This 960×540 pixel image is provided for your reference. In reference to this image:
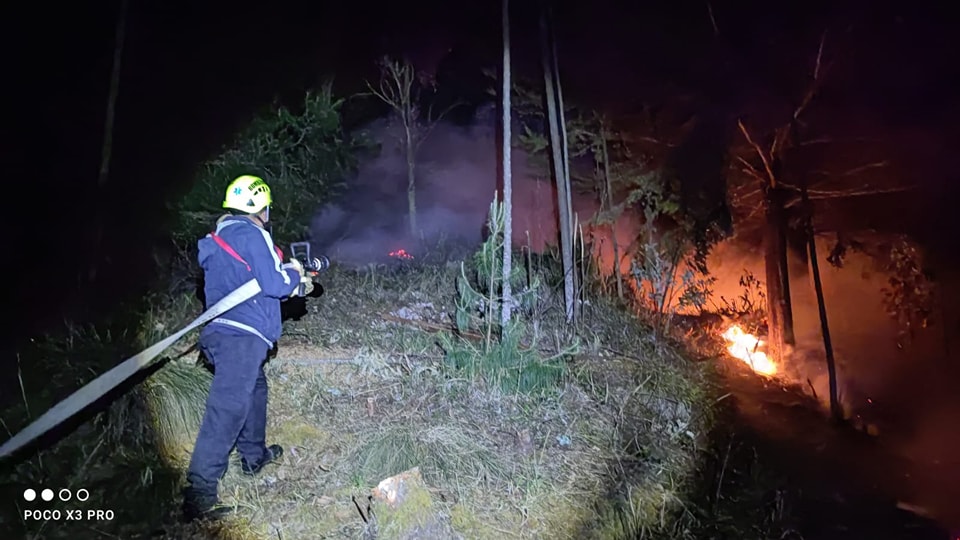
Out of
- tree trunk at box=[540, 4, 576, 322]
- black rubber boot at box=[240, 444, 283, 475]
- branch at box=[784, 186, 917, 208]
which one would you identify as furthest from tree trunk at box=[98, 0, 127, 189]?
branch at box=[784, 186, 917, 208]

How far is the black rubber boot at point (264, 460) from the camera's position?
4.52 m

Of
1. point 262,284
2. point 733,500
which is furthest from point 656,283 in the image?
point 262,284

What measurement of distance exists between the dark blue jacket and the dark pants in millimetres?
94

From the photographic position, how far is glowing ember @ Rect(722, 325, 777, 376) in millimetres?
11000

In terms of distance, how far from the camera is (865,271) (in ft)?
50.0

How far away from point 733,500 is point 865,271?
12.5m

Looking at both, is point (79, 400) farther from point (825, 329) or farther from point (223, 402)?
point (825, 329)

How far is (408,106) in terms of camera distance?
41.9ft

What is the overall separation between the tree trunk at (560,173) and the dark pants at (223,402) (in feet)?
15.2

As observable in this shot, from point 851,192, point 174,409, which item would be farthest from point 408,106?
point 851,192

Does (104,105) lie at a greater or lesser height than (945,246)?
greater

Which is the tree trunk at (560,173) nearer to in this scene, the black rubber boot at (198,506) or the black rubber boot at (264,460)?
the black rubber boot at (264,460)

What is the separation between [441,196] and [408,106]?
2.11 meters

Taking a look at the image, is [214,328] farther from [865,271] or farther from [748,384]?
[865,271]
